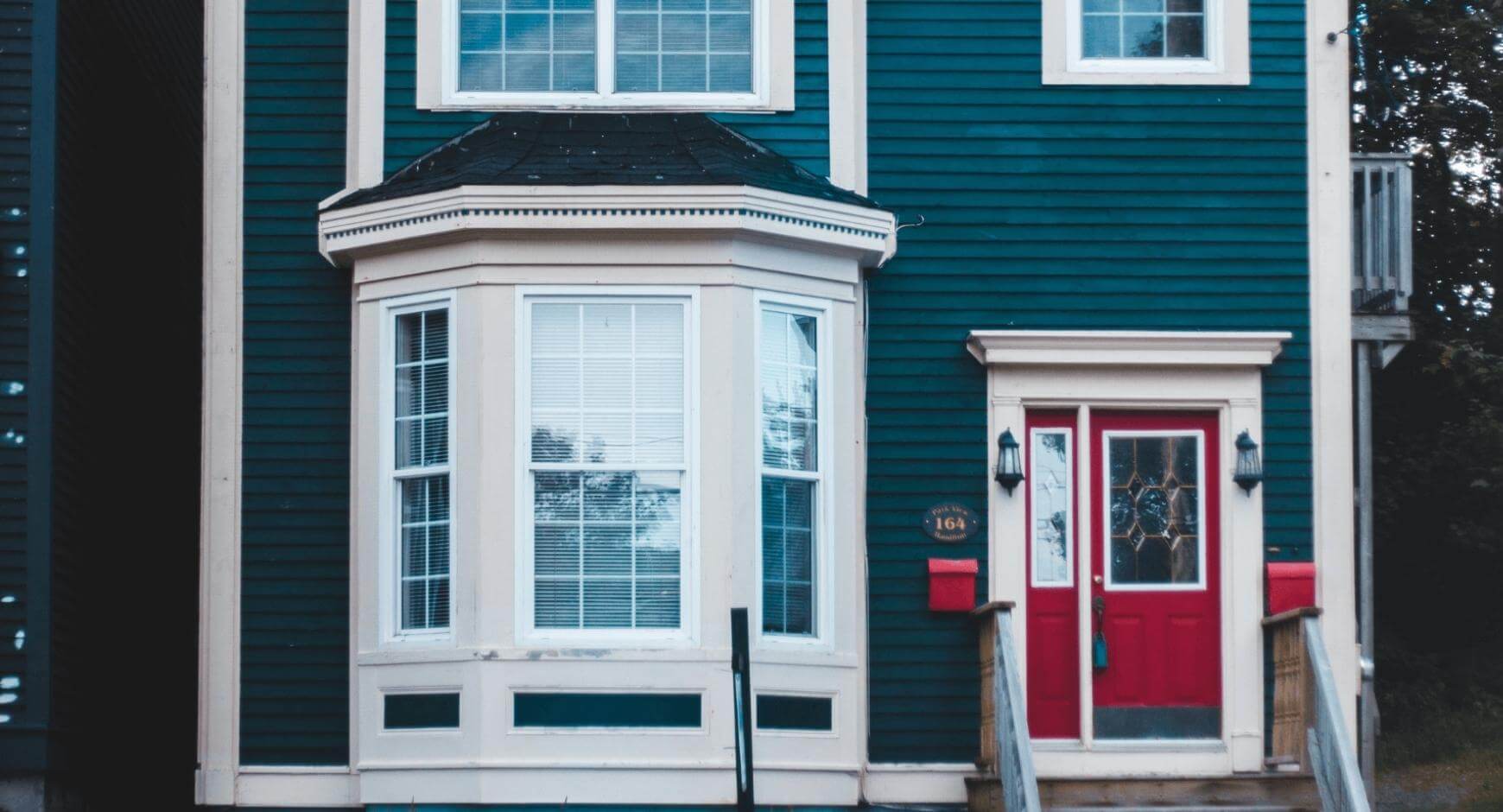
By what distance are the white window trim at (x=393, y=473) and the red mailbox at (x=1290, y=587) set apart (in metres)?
4.56

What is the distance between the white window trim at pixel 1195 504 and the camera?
40.5ft

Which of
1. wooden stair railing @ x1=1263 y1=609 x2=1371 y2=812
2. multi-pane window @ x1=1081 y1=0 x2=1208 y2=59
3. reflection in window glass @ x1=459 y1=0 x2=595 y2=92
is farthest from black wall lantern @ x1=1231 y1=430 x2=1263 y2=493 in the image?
reflection in window glass @ x1=459 y1=0 x2=595 y2=92

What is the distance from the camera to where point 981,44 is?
12578 mm

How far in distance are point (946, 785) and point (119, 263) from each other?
5770 millimetres

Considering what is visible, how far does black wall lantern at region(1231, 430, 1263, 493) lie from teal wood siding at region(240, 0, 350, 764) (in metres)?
4.99

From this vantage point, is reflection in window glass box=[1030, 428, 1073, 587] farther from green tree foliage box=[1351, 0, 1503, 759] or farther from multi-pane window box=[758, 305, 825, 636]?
green tree foliage box=[1351, 0, 1503, 759]

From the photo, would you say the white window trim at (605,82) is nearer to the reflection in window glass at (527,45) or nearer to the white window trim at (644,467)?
the reflection in window glass at (527,45)

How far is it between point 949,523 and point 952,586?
352mm

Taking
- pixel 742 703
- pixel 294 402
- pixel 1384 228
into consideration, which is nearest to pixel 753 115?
pixel 294 402

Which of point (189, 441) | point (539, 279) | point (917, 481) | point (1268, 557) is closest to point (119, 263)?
point (189, 441)

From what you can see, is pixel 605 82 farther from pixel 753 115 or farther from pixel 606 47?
pixel 753 115

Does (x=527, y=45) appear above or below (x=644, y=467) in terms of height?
above

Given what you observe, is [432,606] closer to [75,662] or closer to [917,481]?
[75,662]

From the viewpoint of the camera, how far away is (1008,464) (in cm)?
1217
